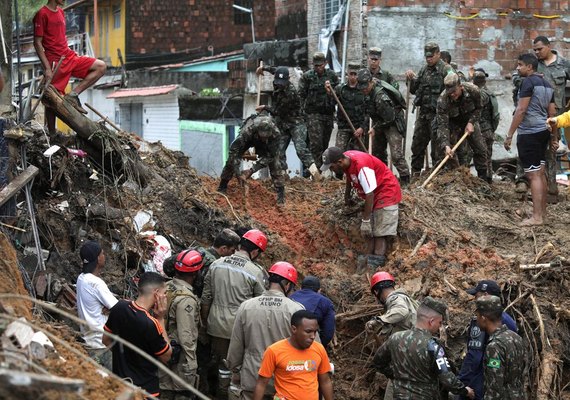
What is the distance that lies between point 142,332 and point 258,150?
19.1 ft

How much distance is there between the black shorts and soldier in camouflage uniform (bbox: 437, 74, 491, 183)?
153 centimetres

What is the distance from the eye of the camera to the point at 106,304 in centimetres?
801

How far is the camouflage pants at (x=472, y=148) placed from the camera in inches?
531

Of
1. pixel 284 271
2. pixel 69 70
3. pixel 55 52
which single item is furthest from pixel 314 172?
pixel 284 271

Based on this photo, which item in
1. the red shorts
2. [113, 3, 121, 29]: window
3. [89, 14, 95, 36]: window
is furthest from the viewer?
[89, 14, 95, 36]: window

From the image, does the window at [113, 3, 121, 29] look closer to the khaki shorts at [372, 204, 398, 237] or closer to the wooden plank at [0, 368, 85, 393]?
the khaki shorts at [372, 204, 398, 237]

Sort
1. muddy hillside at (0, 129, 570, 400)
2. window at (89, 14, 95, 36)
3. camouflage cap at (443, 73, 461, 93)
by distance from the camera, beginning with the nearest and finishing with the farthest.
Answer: muddy hillside at (0, 129, 570, 400) < camouflage cap at (443, 73, 461, 93) < window at (89, 14, 95, 36)

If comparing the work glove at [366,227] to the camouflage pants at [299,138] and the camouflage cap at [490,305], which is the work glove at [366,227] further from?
the camouflage pants at [299,138]

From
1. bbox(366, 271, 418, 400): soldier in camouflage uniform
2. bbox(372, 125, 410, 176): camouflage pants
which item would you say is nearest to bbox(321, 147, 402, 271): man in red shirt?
bbox(366, 271, 418, 400): soldier in camouflage uniform

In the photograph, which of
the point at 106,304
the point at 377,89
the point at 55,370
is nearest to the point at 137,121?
the point at 377,89

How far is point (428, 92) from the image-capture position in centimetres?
1390

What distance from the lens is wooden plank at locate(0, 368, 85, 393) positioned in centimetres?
366

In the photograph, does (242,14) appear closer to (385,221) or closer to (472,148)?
(472,148)

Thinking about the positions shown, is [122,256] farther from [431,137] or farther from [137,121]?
[137,121]
